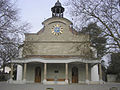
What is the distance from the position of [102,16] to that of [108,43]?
7.93 ft

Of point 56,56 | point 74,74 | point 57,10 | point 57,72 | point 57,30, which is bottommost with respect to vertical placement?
point 74,74

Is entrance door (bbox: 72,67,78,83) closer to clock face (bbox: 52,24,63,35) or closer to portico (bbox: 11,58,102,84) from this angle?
portico (bbox: 11,58,102,84)

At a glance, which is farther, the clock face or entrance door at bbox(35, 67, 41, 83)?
the clock face

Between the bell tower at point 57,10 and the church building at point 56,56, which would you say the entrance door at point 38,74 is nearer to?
the church building at point 56,56

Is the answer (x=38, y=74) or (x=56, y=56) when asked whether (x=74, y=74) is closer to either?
(x=56, y=56)

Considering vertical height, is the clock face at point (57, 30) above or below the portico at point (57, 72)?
above

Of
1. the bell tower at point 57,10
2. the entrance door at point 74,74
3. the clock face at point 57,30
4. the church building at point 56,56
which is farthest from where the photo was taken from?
the bell tower at point 57,10

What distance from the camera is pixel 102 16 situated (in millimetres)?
13398

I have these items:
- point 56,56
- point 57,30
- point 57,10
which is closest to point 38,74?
point 56,56

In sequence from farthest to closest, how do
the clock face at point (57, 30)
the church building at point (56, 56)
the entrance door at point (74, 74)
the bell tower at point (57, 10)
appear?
the bell tower at point (57, 10)
the clock face at point (57, 30)
the entrance door at point (74, 74)
the church building at point (56, 56)

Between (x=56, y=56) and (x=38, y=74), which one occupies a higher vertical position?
(x=56, y=56)

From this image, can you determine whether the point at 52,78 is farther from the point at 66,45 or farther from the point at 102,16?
the point at 102,16

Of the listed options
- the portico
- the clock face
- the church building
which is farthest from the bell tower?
the portico

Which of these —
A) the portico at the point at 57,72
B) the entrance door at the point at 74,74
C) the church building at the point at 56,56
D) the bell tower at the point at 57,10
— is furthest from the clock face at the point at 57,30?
the entrance door at the point at 74,74
